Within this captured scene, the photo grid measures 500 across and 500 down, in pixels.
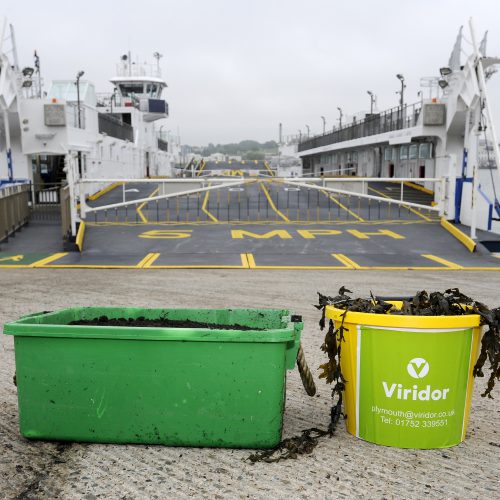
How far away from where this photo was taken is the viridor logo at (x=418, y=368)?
3723mm

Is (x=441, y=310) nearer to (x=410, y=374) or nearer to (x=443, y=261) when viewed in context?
(x=410, y=374)

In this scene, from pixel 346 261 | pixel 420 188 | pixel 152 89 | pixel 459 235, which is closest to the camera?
pixel 346 261

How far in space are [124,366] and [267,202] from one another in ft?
67.4

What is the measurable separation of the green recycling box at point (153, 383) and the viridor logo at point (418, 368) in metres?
0.75

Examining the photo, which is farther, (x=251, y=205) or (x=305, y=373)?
(x=251, y=205)

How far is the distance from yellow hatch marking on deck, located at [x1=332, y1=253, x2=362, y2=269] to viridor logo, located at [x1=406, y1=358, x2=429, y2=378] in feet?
30.6

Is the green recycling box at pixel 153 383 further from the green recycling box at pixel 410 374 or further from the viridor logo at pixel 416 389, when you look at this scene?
the viridor logo at pixel 416 389

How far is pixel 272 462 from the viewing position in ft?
12.3

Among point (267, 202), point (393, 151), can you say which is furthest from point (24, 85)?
point (393, 151)

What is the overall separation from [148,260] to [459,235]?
29.1ft

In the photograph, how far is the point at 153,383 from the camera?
12.7 feet

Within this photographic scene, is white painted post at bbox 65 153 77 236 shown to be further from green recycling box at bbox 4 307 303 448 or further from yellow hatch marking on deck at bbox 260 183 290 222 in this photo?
green recycling box at bbox 4 307 303 448

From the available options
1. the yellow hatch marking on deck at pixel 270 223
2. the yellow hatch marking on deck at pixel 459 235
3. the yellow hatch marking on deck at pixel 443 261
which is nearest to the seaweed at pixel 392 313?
the yellow hatch marking on deck at pixel 443 261

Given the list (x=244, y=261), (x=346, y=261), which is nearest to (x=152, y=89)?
(x=244, y=261)
